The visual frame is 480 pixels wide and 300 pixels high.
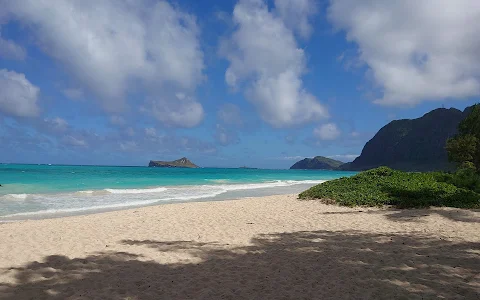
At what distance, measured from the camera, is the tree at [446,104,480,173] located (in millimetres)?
35750

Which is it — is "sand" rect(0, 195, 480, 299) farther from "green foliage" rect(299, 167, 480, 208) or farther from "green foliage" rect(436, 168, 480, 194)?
"green foliage" rect(436, 168, 480, 194)

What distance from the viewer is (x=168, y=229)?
10594mm

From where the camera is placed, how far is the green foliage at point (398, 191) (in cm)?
1475

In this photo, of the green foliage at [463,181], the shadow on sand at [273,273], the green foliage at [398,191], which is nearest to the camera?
the shadow on sand at [273,273]

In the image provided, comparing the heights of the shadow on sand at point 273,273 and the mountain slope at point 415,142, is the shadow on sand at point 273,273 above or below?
below

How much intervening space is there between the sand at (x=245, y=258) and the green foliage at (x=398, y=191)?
2.68 metres

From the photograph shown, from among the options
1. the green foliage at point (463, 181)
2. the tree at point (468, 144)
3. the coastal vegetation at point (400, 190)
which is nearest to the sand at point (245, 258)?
the coastal vegetation at point (400, 190)

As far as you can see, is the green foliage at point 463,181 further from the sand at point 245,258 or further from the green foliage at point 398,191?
the sand at point 245,258

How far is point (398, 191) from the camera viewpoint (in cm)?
1606

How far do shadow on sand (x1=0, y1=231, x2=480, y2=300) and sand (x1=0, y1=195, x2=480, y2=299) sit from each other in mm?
19

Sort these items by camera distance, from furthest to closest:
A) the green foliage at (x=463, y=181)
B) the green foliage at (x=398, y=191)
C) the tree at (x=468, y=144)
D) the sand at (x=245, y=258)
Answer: the tree at (x=468, y=144)
the green foliage at (x=463, y=181)
the green foliage at (x=398, y=191)
the sand at (x=245, y=258)

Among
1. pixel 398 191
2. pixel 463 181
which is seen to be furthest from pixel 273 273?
pixel 463 181

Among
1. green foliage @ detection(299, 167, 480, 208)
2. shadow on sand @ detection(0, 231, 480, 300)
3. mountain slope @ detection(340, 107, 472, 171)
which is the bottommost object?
shadow on sand @ detection(0, 231, 480, 300)

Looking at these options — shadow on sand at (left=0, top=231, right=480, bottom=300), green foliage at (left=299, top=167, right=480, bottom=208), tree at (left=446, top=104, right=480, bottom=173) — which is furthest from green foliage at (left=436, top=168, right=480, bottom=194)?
tree at (left=446, top=104, right=480, bottom=173)
